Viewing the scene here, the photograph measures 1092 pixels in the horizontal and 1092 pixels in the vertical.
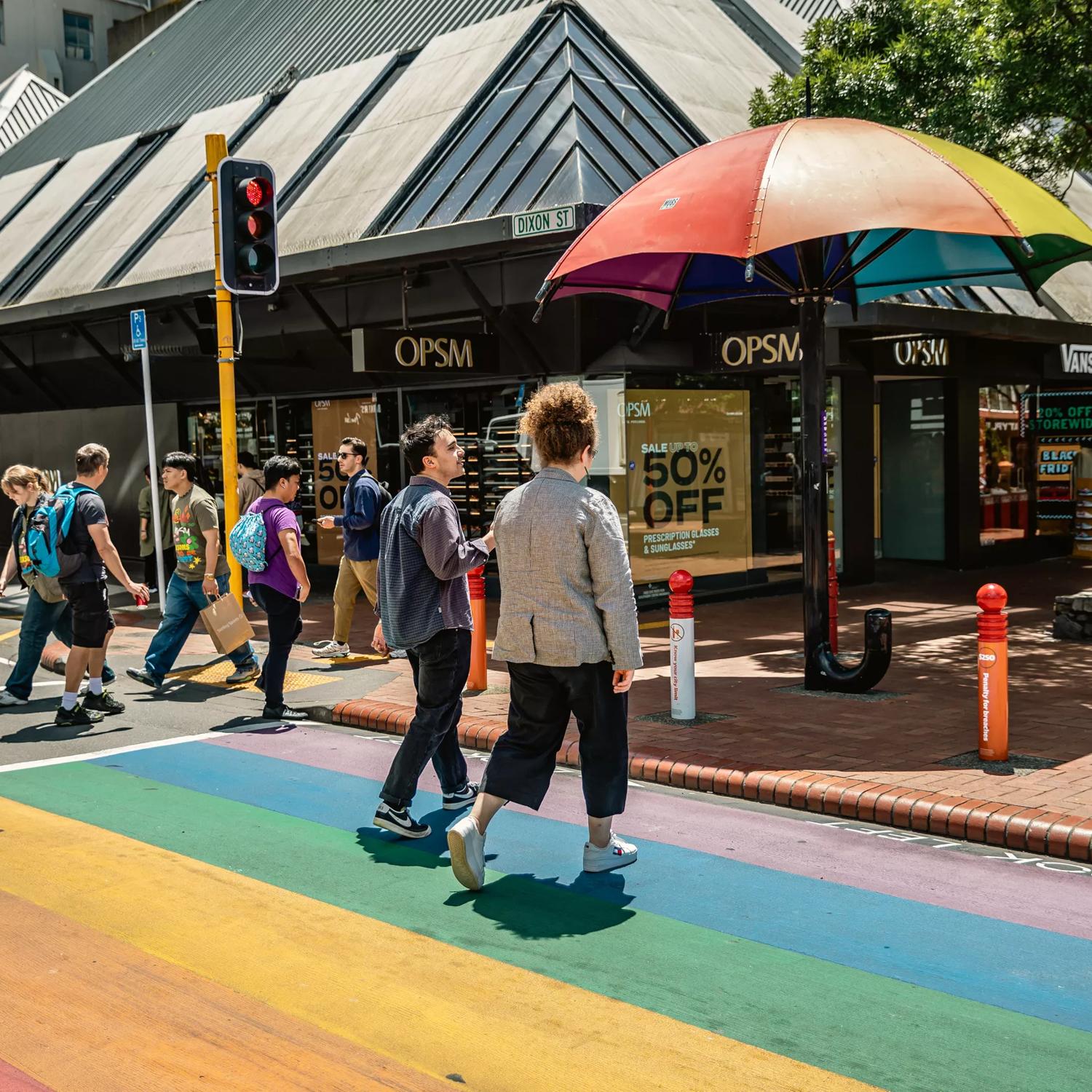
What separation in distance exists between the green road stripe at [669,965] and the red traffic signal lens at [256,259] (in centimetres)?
517

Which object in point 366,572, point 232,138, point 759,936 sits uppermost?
point 232,138

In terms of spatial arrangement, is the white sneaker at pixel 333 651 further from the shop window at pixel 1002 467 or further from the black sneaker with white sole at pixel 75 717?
the shop window at pixel 1002 467

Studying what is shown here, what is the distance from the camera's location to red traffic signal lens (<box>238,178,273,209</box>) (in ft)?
34.2

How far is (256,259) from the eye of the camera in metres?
10.5

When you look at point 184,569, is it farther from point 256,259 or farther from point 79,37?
point 79,37

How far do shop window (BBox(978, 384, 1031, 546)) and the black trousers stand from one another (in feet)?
48.9

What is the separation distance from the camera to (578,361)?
14195 millimetres

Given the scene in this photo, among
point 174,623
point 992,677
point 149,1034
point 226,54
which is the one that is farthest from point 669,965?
point 226,54

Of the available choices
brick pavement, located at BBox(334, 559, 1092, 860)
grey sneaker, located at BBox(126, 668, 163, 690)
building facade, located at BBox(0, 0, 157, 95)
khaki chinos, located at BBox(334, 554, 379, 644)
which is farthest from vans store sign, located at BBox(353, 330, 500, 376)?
building facade, located at BBox(0, 0, 157, 95)

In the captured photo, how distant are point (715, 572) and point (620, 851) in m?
10.1

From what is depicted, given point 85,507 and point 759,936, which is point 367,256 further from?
point 759,936

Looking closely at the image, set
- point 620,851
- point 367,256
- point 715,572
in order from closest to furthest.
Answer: point 620,851 < point 367,256 < point 715,572

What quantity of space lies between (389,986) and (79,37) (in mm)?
44619

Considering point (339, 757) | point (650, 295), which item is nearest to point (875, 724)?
point (339, 757)
